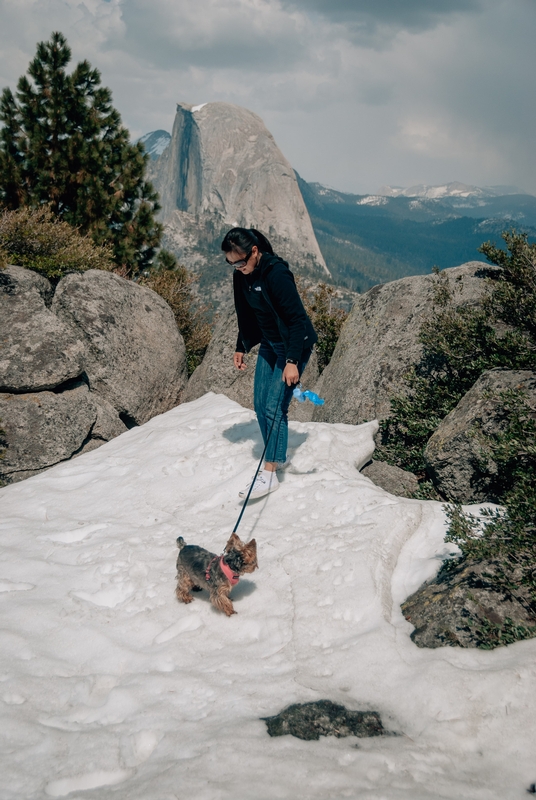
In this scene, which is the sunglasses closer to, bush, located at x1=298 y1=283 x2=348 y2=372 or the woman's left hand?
the woman's left hand

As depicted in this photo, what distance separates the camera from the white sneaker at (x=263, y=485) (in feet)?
20.5

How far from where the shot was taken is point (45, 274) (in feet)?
34.8

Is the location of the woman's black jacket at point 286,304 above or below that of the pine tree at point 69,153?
below

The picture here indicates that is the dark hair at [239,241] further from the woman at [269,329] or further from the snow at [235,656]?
the snow at [235,656]

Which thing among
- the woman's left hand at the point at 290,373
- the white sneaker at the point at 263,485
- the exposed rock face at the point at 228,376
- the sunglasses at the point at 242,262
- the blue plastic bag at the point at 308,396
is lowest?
the white sneaker at the point at 263,485

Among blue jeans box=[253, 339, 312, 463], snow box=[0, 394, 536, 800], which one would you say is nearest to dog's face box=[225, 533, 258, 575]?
snow box=[0, 394, 536, 800]

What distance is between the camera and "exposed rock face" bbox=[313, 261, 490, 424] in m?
9.04

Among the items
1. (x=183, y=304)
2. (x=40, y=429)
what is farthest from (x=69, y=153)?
(x=40, y=429)

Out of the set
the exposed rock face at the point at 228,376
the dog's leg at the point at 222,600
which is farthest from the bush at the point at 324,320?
the dog's leg at the point at 222,600

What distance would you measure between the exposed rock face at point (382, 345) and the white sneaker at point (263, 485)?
3101mm

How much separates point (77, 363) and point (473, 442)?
7239mm

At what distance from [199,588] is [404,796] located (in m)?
2.68

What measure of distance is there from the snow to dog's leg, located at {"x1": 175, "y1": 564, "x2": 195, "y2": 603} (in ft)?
0.32

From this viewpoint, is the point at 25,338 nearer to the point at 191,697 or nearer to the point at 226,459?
the point at 226,459
